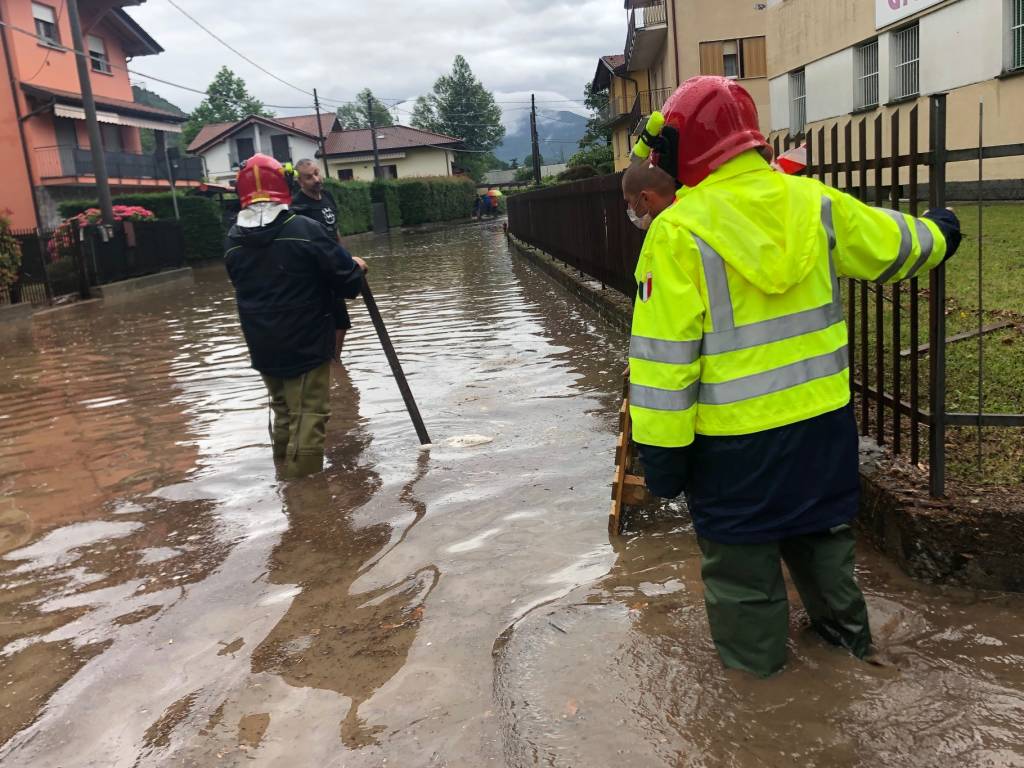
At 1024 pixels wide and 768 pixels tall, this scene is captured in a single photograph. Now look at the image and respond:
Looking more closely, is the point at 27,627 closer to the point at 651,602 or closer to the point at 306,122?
the point at 651,602

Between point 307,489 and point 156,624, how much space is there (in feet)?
5.46

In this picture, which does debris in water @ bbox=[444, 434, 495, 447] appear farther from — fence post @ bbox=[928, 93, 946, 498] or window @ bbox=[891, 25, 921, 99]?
window @ bbox=[891, 25, 921, 99]

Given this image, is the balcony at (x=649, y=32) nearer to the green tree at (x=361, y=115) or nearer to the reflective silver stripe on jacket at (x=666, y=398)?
the reflective silver stripe on jacket at (x=666, y=398)

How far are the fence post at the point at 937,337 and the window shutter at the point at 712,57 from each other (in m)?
32.9

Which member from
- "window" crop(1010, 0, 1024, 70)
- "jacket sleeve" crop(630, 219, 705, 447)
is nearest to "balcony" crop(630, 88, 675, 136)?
"window" crop(1010, 0, 1024, 70)

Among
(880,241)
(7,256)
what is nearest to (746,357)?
(880,241)

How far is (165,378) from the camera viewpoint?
9.15 metres

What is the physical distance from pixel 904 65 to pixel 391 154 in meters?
55.5

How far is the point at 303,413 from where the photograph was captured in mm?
5391

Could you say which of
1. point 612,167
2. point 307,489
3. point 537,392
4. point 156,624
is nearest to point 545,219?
point 537,392

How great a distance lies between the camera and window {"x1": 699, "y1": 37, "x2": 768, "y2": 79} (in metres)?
33.8

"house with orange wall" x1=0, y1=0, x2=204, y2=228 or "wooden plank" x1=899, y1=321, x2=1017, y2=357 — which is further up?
"house with orange wall" x1=0, y1=0, x2=204, y2=228

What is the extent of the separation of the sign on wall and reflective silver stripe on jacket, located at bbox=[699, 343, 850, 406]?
15602mm

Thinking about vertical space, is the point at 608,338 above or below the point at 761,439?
below
